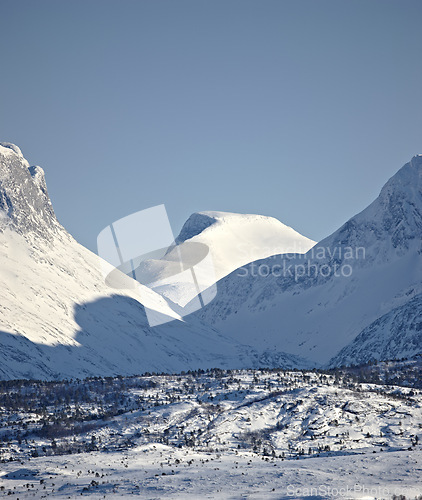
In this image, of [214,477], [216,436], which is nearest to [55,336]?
[216,436]

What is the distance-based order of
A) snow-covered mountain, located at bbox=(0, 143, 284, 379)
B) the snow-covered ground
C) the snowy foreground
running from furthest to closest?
snow-covered mountain, located at bbox=(0, 143, 284, 379)
the snowy foreground
the snow-covered ground

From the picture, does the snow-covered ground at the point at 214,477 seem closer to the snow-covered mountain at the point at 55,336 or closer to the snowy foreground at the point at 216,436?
→ the snowy foreground at the point at 216,436

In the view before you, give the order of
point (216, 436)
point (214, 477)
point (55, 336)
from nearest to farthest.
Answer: point (214, 477), point (216, 436), point (55, 336)

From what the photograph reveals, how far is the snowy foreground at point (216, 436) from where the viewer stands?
58250 millimetres

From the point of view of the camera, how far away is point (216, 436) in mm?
80688

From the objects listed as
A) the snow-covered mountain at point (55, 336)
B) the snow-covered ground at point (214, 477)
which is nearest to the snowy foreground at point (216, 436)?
the snow-covered ground at point (214, 477)

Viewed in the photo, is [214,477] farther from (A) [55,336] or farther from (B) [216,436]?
(A) [55,336]

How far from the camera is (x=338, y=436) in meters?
79.8

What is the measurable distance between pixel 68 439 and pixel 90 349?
10009 centimetres

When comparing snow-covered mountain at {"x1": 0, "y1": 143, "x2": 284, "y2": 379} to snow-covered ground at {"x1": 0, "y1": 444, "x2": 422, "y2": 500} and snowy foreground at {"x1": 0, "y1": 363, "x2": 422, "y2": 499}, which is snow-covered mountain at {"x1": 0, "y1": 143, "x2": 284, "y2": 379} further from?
snow-covered ground at {"x1": 0, "y1": 444, "x2": 422, "y2": 500}

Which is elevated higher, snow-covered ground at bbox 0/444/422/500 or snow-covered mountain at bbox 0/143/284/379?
snow-covered mountain at bbox 0/143/284/379

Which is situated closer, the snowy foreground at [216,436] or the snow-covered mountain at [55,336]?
the snowy foreground at [216,436]

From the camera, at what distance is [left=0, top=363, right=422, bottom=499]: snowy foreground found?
191ft

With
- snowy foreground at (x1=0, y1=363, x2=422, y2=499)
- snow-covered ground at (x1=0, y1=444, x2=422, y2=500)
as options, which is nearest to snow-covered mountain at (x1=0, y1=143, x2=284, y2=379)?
snowy foreground at (x1=0, y1=363, x2=422, y2=499)
